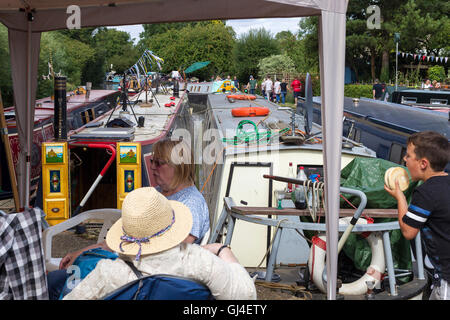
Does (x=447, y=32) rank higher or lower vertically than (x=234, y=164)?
higher

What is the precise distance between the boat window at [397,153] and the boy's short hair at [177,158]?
3803 millimetres

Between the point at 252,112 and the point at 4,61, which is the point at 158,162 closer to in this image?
the point at 252,112

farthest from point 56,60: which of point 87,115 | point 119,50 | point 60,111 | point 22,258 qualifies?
point 119,50

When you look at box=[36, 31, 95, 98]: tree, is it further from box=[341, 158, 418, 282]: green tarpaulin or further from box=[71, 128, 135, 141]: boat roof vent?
box=[341, 158, 418, 282]: green tarpaulin

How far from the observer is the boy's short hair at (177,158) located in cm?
305

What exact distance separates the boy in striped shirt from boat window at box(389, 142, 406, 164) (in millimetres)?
3714

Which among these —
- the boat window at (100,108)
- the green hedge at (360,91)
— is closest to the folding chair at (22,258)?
the boat window at (100,108)

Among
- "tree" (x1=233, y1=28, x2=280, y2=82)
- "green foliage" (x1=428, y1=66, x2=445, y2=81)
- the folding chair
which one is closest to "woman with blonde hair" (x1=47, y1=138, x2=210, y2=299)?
the folding chair

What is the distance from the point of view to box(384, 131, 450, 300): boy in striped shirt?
2.36m

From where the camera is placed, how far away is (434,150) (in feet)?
8.05

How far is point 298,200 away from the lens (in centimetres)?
359
